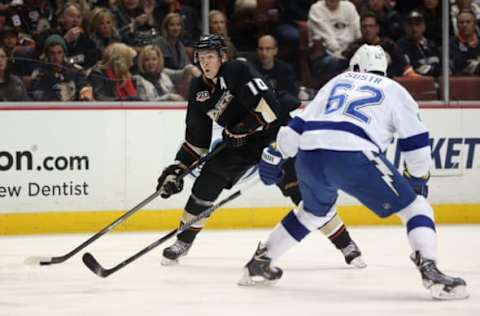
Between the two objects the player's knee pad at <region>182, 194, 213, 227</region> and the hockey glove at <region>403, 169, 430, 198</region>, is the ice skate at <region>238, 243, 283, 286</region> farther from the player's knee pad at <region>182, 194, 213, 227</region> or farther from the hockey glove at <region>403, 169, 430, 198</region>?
the player's knee pad at <region>182, 194, 213, 227</region>

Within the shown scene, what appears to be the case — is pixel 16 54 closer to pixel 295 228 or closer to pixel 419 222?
pixel 295 228

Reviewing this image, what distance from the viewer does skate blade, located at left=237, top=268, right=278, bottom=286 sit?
510cm

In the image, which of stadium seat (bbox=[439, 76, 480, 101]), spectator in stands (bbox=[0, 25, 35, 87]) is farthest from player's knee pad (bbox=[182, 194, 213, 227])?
stadium seat (bbox=[439, 76, 480, 101])

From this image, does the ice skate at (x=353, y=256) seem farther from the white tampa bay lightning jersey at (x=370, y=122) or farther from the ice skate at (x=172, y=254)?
the white tampa bay lightning jersey at (x=370, y=122)

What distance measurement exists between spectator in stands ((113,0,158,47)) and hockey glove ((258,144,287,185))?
3.07m

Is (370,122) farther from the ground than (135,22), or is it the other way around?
(370,122)

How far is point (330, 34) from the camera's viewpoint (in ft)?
27.9

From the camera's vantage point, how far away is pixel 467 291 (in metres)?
4.83

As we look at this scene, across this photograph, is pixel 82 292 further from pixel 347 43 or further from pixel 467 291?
pixel 347 43

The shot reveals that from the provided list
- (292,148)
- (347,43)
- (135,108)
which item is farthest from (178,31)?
(292,148)

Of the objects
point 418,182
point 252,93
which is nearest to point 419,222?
point 418,182

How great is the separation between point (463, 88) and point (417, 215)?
4045mm

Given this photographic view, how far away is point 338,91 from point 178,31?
3472 mm

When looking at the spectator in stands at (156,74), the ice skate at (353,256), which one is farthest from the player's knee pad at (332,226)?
the spectator in stands at (156,74)
